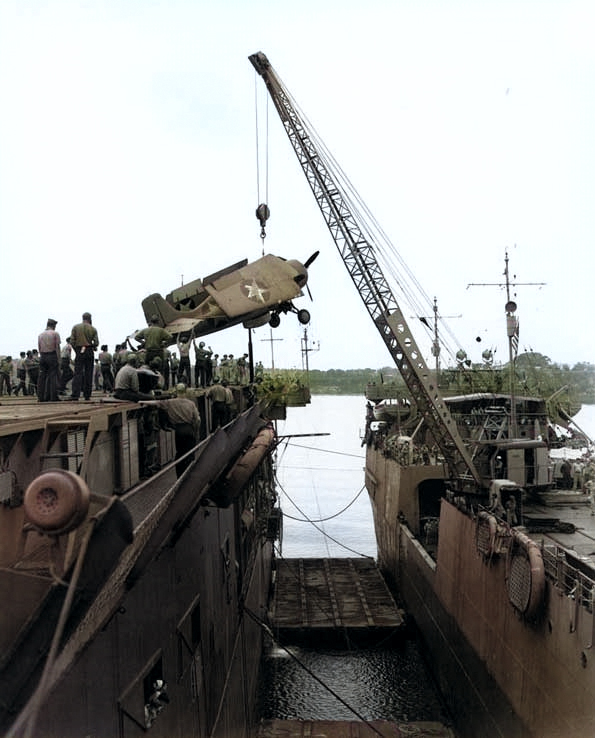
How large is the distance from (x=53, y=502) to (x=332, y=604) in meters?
23.2

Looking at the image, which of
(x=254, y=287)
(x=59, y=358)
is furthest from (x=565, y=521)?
(x=59, y=358)

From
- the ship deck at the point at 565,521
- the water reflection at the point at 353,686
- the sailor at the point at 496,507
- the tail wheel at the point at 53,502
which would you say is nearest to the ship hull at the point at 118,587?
the tail wheel at the point at 53,502

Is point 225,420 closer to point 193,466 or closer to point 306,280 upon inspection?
point 306,280

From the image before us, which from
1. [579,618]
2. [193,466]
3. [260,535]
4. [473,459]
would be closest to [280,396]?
[260,535]

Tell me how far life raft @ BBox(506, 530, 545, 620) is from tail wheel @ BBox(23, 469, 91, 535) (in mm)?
11358

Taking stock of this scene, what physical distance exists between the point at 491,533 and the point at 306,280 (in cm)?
843

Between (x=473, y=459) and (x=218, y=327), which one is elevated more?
(x=218, y=327)

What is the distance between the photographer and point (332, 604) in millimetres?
25125

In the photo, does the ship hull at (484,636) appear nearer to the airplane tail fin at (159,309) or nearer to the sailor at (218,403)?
the sailor at (218,403)

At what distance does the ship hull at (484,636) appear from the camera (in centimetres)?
1124

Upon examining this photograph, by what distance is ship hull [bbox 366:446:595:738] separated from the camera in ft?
36.9

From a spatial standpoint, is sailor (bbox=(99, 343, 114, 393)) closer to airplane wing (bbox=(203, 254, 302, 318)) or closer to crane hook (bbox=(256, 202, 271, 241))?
airplane wing (bbox=(203, 254, 302, 318))

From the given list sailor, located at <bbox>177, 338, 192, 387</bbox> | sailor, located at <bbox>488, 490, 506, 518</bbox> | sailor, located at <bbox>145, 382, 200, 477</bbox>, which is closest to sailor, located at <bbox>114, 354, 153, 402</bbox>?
sailor, located at <bbox>145, 382, 200, 477</bbox>

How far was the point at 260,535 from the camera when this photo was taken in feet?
77.5
